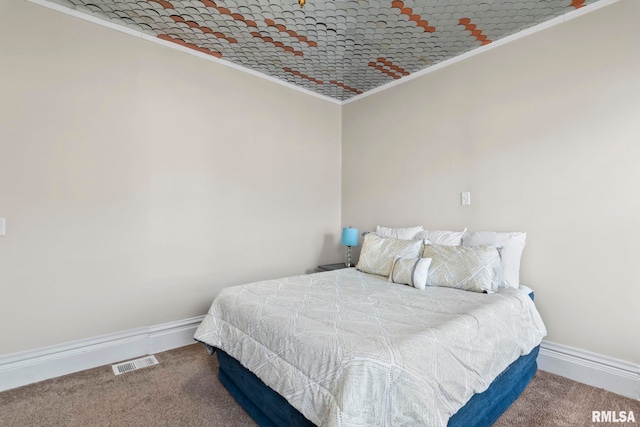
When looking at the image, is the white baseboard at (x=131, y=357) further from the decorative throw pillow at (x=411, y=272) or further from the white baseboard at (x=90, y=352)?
the decorative throw pillow at (x=411, y=272)

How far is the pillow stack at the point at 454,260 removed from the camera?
230 cm

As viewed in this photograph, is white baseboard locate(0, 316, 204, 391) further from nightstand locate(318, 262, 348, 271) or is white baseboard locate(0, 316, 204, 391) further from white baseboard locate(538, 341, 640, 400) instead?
white baseboard locate(538, 341, 640, 400)

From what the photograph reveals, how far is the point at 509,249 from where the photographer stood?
8.18ft

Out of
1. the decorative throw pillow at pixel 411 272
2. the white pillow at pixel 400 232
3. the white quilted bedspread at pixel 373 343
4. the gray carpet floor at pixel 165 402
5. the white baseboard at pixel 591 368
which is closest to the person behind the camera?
the white quilted bedspread at pixel 373 343

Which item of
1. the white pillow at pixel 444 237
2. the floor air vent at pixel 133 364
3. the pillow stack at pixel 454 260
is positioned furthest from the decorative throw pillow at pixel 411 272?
the floor air vent at pixel 133 364

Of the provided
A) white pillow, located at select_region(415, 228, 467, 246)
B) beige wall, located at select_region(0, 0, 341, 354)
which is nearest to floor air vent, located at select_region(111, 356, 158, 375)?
beige wall, located at select_region(0, 0, 341, 354)

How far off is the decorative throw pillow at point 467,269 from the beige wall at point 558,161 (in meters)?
0.51

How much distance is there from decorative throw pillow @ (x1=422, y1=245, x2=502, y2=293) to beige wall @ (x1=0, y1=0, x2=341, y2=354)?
1844 mm

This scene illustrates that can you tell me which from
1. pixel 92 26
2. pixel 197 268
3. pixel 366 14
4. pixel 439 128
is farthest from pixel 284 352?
pixel 92 26

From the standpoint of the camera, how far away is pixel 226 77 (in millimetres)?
3256

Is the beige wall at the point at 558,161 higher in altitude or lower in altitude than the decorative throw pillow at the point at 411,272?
higher

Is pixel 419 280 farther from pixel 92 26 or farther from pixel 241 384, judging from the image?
pixel 92 26

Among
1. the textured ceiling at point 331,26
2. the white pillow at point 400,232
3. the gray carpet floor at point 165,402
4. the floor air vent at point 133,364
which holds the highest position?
the textured ceiling at point 331,26

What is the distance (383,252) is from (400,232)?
1.49 ft
